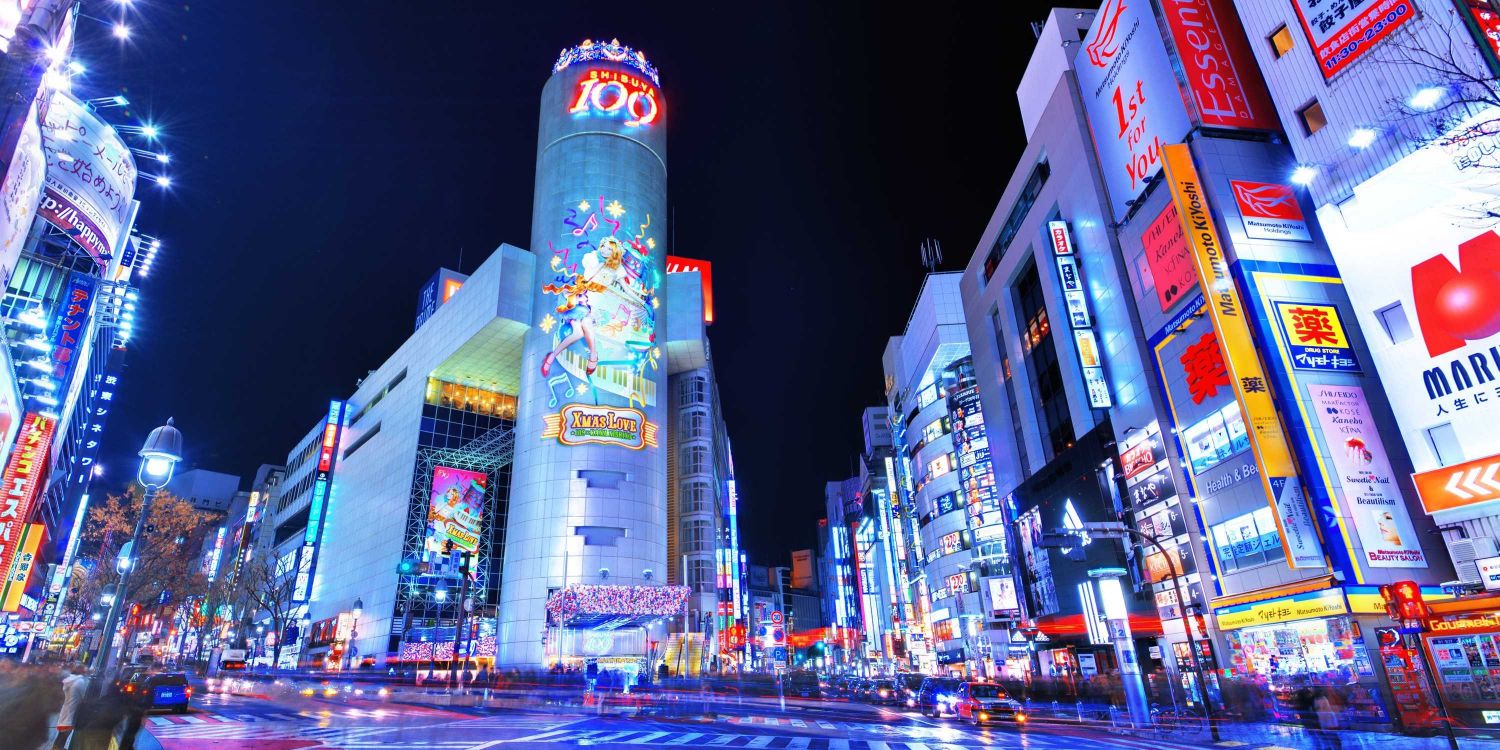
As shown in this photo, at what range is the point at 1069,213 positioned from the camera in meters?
47.9

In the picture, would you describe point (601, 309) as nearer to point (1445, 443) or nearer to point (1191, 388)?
point (1191, 388)

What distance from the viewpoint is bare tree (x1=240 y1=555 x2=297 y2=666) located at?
2913 inches

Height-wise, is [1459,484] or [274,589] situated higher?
[274,589]

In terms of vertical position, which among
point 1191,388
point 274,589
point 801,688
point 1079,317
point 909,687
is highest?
point 1079,317

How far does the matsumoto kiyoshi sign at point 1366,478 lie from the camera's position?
2672cm

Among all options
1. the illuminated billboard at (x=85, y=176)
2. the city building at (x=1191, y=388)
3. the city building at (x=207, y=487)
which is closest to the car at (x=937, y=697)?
the city building at (x=1191, y=388)

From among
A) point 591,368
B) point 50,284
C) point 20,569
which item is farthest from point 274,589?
point 591,368

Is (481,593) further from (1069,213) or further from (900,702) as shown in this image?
(1069,213)

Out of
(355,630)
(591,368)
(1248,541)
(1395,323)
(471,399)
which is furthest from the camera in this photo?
(471,399)

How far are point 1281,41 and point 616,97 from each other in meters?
55.8

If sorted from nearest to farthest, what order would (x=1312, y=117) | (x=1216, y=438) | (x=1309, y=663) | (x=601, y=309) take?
(x=1309, y=663) < (x=1312, y=117) < (x=1216, y=438) < (x=601, y=309)

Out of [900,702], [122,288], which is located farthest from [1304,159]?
[122,288]

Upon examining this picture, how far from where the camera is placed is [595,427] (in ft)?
193

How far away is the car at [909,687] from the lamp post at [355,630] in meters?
49.3
